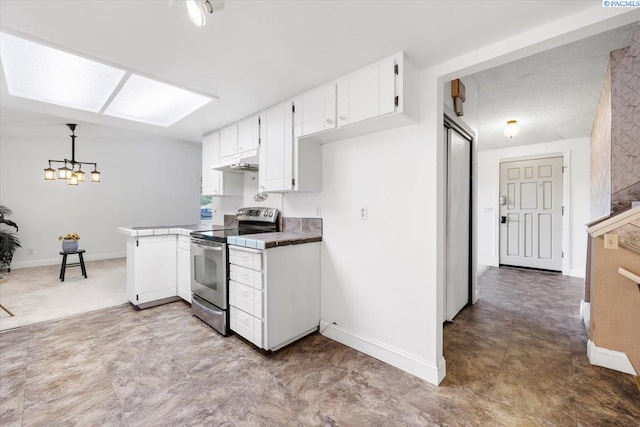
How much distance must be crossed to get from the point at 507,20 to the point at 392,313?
7.01 ft

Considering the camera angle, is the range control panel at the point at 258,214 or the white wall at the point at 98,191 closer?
the range control panel at the point at 258,214

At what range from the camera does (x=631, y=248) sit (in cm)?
198

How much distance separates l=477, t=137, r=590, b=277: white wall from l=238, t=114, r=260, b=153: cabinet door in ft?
16.1

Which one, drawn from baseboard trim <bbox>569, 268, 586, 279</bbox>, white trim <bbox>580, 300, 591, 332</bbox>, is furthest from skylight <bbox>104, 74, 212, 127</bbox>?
baseboard trim <bbox>569, 268, 586, 279</bbox>

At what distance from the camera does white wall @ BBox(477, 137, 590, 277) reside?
15.5 feet

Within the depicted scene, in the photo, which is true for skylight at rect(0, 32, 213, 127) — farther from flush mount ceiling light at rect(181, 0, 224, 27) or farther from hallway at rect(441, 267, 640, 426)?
hallway at rect(441, 267, 640, 426)

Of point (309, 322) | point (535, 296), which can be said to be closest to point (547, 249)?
point (535, 296)

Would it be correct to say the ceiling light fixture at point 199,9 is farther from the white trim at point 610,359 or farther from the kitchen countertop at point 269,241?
the white trim at point 610,359

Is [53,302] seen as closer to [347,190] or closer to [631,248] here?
[347,190]

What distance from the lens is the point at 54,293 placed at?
3.85 meters

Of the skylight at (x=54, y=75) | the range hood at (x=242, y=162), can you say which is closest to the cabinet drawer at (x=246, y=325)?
the range hood at (x=242, y=162)

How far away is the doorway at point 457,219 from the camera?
2.88m

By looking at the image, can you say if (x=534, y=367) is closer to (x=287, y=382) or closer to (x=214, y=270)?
(x=287, y=382)

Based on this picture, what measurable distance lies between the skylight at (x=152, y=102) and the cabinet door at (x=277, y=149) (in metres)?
0.69
